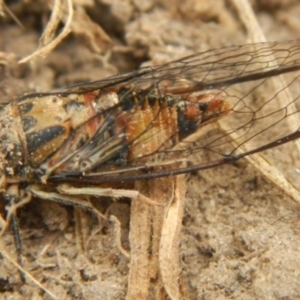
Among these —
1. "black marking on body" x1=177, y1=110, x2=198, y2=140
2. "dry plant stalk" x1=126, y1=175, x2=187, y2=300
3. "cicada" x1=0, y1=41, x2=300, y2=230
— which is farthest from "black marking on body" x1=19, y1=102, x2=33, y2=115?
"black marking on body" x1=177, y1=110, x2=198, y2=140

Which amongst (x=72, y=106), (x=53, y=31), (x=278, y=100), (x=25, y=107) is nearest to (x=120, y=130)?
(x=72, y=106)

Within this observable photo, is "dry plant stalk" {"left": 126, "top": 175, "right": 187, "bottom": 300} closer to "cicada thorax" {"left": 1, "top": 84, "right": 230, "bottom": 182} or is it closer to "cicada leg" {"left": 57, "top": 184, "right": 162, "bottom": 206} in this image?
"cicada leg" {"left": 57, "top": 184, "right": 162, "bottom": 206}

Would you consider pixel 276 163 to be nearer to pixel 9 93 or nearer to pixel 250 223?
pixel 250 223

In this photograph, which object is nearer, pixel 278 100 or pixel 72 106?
pixel 72 106

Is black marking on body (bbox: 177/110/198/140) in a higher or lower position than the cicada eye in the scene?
lower

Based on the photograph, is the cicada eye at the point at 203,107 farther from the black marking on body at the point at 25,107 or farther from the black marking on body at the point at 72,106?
the black marking on body at the point at 25,107

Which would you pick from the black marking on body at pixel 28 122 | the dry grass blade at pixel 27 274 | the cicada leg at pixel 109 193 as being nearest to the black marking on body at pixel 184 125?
the cicada leg at pixel 109 193

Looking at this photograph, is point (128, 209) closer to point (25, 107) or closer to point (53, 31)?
point (25, 107)
